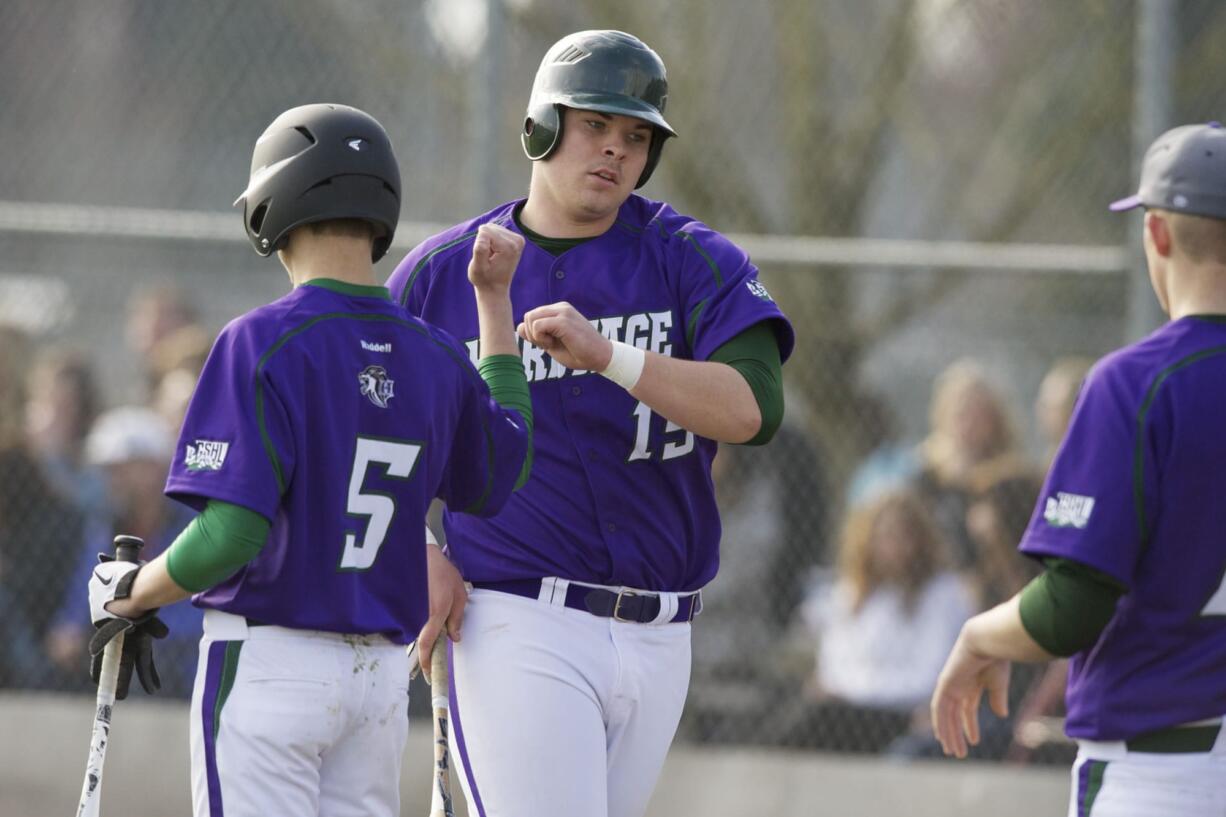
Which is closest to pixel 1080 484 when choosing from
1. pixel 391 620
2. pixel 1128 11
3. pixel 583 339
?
pixel 583 339

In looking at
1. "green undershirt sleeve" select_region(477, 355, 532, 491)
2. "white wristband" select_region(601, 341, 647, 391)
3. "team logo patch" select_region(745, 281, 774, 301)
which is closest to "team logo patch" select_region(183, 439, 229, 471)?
"green undershirt sleeve" select_region(477, 355, 532, 491)

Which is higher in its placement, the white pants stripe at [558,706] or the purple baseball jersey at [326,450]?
the purple baseball jersey at [326,450]

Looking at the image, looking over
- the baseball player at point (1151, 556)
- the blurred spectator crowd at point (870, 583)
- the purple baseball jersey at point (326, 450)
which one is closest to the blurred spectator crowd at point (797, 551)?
the blurred spectator crowd at point (870, 583)

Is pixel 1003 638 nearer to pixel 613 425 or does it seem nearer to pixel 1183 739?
pixel 1183 739

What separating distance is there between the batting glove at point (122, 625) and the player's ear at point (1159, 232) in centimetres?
199

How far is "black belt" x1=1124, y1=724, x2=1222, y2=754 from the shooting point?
123 inches

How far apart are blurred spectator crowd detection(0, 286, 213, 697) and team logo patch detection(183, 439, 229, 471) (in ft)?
12.4

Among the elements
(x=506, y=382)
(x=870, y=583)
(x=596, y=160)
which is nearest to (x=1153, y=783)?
(x=506, y=382)

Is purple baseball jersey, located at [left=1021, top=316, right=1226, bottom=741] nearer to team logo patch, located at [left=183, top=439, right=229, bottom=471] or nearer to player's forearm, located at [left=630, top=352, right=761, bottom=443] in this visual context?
player's forearm, located at [left=630, top=352, right=761, bottom=443]

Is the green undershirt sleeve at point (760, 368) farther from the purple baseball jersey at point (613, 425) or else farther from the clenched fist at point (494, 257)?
the clenched fist at point (494, 257)

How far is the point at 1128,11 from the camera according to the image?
274 inches

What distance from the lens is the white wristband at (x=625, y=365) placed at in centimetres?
352

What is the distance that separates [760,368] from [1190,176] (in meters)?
0.96

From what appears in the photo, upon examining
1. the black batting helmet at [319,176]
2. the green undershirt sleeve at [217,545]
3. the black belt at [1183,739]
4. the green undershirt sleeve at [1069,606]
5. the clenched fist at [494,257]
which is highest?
the black batting helmet at [319,176]
